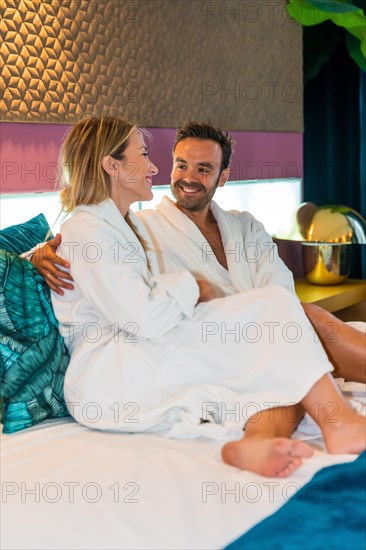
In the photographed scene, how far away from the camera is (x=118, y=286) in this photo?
80.4 inches

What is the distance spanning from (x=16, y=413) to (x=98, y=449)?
0.27 meters

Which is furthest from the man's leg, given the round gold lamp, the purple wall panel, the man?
the round gold lamp

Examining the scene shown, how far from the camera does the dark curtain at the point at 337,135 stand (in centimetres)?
485

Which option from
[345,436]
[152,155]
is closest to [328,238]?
[152,155]

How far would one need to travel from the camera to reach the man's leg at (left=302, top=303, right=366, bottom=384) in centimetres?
235


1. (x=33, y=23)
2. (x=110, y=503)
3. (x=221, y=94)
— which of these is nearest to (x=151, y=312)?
(x=110, y=503)

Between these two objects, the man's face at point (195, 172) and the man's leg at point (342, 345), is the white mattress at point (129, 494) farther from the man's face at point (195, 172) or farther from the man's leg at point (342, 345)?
the man's face at point (195, 172)

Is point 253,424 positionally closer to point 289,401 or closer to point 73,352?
point 289,401

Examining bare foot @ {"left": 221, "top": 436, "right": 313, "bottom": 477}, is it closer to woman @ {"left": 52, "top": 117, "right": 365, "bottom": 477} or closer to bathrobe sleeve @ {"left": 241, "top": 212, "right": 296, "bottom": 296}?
woman @ {"left": 52, "top": 117, "right": 365, "bottom": 477}

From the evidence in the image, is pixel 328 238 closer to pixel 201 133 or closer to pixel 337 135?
pixel 201 133

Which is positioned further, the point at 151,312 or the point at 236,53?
the point at 236,53

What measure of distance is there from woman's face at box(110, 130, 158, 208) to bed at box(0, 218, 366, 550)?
0.57 meters

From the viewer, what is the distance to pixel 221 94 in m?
3.62

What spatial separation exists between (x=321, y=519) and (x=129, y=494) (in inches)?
15.6
